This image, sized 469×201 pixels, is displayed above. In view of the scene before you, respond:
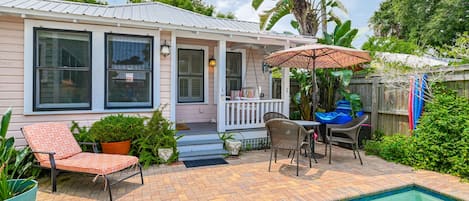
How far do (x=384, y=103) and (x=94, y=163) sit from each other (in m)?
6.67

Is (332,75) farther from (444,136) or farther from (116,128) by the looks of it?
(116,128)

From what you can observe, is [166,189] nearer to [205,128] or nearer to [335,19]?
[205,128]

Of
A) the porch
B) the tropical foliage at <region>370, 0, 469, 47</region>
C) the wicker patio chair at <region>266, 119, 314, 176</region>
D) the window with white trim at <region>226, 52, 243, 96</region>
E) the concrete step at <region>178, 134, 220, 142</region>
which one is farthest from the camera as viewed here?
the tropical foliage at <region>370, 0, 469, 47</region>

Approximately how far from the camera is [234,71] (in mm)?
8375

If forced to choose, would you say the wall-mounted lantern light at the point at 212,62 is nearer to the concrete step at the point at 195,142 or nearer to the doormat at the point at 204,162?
the concrete step at the point at 195,142

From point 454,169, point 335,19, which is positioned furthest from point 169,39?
point 335,19

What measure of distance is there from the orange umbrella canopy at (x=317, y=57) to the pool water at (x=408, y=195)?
256 cm

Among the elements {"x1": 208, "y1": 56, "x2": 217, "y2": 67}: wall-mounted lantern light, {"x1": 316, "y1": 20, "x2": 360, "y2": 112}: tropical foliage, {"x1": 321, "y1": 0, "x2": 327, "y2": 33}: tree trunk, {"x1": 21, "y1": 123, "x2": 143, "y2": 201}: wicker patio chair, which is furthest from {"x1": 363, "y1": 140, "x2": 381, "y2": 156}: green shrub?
{"x1": 321, "y1": 0, "x2": 327, "y2": 33}: tree trunk

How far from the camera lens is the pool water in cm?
395

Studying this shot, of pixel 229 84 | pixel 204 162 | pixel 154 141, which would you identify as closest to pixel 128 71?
pixel 154 141

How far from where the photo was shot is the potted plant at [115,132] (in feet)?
16.3

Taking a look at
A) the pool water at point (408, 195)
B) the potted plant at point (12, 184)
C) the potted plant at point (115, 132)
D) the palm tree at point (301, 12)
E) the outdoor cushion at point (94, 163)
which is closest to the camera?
the potted plant at point (12, 184)

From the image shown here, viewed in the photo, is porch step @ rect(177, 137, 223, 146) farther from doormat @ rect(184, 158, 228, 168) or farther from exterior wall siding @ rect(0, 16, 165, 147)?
exterior wall siding @ rect(0, 16, 165, 147)

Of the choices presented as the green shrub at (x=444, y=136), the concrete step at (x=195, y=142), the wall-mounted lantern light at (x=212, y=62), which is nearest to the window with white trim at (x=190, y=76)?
the wall-mounted lantern light at (x=212, y=62)
